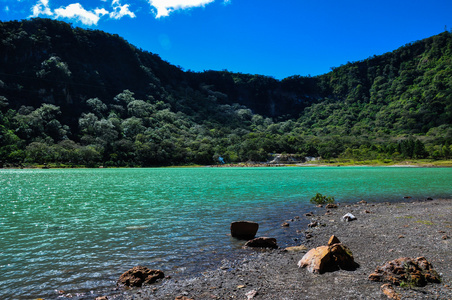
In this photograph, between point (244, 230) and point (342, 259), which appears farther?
point (244, 230)

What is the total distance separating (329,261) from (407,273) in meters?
2.18

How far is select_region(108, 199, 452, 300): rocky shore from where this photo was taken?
7047mm

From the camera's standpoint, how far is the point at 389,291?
22.1 feet

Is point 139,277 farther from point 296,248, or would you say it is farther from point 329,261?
point 296,248

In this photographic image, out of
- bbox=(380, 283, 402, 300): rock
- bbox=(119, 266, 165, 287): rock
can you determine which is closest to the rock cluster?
bbox=(380, 283, 402, 300): rock

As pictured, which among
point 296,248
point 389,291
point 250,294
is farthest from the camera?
point 296,248

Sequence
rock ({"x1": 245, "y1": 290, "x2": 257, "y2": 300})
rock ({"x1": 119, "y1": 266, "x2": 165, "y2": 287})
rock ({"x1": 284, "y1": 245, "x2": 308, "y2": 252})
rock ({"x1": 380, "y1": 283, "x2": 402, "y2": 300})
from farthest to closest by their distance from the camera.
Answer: rock ({"x1": 284, "y1": 245, "x2": 308, "y2": 252}), rock ({"x1": 119, "y1": 266, "x2": 165, "y2": 287}), rock ({"x1": 245, "y1": 290, "x2": 257, "y2": 300}), rock ({"x1": 380, "y1": 283, "x2": 402, "y2": 300})

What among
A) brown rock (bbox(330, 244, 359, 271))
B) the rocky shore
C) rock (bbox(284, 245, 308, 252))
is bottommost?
rock (bbox(284, 245, 308, 252))

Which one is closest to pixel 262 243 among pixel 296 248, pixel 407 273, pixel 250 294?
pixel 296 248

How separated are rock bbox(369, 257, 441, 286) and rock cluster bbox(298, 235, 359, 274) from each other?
3.62 ft

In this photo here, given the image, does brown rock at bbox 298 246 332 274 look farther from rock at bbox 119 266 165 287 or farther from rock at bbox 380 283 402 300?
rock at bbox 119 266 165 287

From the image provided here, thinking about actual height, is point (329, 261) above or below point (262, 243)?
above

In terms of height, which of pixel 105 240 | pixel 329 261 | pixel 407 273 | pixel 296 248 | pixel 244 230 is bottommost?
pixel 296 248

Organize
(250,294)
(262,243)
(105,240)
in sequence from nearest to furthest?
1. (250,294)
2. (262,243)
3. (105,240)
